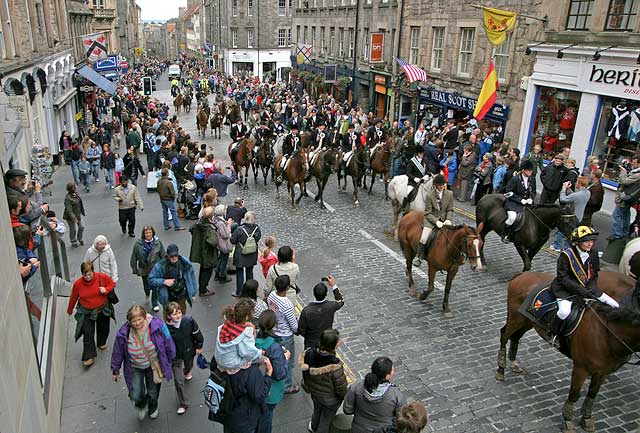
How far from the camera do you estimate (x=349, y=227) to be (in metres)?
14.0

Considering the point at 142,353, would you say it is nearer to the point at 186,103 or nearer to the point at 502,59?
the point at 502,59

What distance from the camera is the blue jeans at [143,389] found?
6.11m

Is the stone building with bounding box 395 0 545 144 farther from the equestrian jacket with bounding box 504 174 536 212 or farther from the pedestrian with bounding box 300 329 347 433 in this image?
the pedestrian with bounding box 300 329 347 433

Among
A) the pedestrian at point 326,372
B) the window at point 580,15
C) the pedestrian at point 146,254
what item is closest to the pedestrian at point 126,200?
the pedestrian at point 146,254

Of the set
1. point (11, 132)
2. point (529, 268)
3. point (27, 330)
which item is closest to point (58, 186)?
point (11, 132)

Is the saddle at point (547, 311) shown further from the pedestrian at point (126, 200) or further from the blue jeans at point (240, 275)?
the pedestrian at point (126, 200)

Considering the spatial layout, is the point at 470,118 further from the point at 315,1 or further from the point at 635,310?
the point at 315,1

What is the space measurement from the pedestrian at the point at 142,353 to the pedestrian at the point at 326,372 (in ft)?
5.78

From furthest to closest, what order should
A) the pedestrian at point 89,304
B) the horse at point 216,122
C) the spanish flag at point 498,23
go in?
the horse at point 216,122, the spanish flag at point 498,23, the pedestrian at point 89,304

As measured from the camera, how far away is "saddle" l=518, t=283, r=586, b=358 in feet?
20.6

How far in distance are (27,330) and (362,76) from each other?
98.9 ft

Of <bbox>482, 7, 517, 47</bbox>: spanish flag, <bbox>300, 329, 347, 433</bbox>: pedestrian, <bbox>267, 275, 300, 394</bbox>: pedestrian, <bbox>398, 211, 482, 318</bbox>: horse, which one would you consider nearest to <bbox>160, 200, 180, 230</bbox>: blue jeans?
<bbox>398, 211, 482, 318</bbox>: horse

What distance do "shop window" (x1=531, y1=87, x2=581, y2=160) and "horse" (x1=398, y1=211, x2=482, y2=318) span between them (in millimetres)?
9395

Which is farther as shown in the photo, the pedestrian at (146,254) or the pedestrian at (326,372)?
the pedestrian at (146,254)
